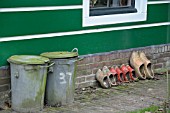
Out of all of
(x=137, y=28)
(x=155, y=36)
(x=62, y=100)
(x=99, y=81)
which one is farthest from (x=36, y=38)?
(x=155, y=36)

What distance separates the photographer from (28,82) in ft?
22.3

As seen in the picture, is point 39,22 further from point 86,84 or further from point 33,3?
point 86,84

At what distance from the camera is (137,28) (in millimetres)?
9320

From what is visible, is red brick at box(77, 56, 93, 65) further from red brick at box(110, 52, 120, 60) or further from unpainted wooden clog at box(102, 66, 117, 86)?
red brick at box(110, 52, 120, 60)

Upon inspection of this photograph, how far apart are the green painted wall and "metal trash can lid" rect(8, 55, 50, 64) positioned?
206mm

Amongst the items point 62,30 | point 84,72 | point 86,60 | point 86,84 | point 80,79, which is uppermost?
point 62,30

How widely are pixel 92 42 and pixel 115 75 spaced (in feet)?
2.79

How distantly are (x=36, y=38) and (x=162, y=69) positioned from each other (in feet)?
11.5

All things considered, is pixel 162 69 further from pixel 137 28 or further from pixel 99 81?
pixel 99 81

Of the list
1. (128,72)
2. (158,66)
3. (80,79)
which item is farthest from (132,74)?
(80,79)

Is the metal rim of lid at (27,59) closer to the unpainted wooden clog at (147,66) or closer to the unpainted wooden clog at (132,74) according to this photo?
the unpainted wooden clog at (132,74)

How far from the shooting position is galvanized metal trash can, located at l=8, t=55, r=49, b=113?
6.80 metres

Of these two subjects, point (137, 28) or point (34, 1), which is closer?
point (34, 1)

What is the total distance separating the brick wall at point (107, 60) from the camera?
8.38 meters
